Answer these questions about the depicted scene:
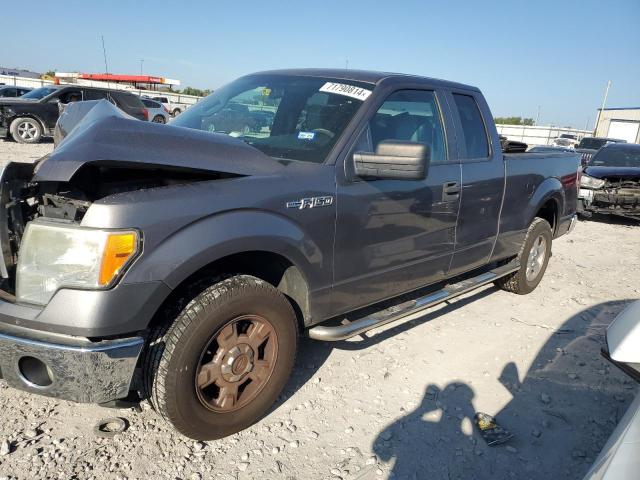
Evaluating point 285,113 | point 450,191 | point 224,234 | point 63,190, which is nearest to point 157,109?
point 285,113

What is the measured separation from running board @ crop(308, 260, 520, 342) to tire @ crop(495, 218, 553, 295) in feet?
1.35

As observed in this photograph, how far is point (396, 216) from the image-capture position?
123 inches

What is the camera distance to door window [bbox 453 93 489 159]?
3.87 meters

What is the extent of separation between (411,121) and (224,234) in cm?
178

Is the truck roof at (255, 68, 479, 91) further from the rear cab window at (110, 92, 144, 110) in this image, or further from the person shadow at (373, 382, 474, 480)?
the rear cab window at (110, 92, 144, 110)

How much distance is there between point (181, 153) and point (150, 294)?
65 cm

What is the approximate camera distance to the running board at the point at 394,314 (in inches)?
112

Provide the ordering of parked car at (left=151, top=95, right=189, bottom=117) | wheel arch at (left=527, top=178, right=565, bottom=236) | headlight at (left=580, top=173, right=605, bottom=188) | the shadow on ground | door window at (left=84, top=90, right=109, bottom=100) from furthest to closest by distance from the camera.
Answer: parked car at (left=151, top=95, right=189, bottom=117) → door window at (left=84, top=90, right=109, bottom=100) → headlight at (left=580, top=173, right=605, bottom=188) → wheel arch at (left=527, top=178, right=565, bottom=236) → the shadow on ground

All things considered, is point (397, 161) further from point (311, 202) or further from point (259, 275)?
point (259, 275)

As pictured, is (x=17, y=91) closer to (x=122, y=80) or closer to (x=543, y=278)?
(x=122, y=80)

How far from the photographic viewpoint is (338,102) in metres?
3.09

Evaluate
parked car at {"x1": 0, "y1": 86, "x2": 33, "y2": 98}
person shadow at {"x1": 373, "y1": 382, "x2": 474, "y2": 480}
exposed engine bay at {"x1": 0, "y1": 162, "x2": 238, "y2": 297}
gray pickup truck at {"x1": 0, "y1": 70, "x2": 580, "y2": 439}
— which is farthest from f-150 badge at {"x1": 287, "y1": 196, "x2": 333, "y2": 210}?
parked car at {"x1": 0, "y1": 86, "x2": 33, "y2": 98}

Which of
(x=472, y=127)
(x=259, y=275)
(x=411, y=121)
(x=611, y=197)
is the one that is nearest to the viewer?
(x=259, y=275)

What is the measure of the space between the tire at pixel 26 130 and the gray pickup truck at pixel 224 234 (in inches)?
523
